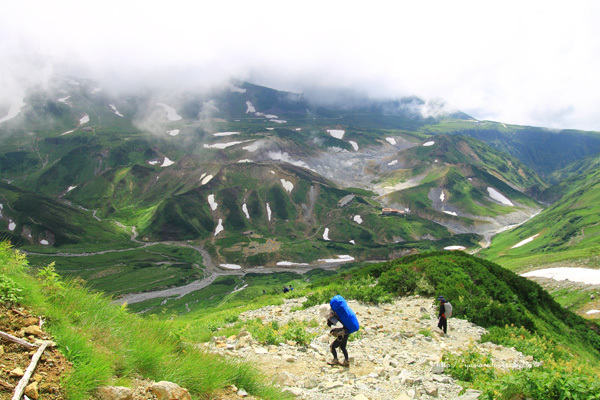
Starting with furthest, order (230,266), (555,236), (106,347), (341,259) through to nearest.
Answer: (341,259) → (230,266) → (555,236) → (106,347)

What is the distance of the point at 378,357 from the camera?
10.8 metres

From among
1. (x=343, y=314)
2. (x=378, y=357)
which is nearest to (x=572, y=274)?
(x=378, y=357)

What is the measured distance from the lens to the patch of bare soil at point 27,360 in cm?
370

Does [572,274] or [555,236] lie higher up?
[572,274]

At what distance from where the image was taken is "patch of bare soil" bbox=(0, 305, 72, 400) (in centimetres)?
370

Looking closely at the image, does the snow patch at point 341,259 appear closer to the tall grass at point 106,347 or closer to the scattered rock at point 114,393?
the tall grass at point 106,347

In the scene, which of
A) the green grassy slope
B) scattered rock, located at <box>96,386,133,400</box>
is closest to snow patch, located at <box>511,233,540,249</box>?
the green grassy slope

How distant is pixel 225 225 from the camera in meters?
188

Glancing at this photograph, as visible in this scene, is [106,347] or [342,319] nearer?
[106,347]

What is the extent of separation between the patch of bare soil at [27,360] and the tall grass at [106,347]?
0.16 metres

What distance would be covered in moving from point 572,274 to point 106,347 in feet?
249

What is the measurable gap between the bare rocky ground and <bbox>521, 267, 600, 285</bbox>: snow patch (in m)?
55.2

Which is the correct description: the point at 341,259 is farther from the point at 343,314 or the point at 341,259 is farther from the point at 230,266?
the point at 343,314

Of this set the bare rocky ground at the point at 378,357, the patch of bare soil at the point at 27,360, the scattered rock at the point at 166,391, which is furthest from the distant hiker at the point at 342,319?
the patch of bare soil at the point at 27,360
